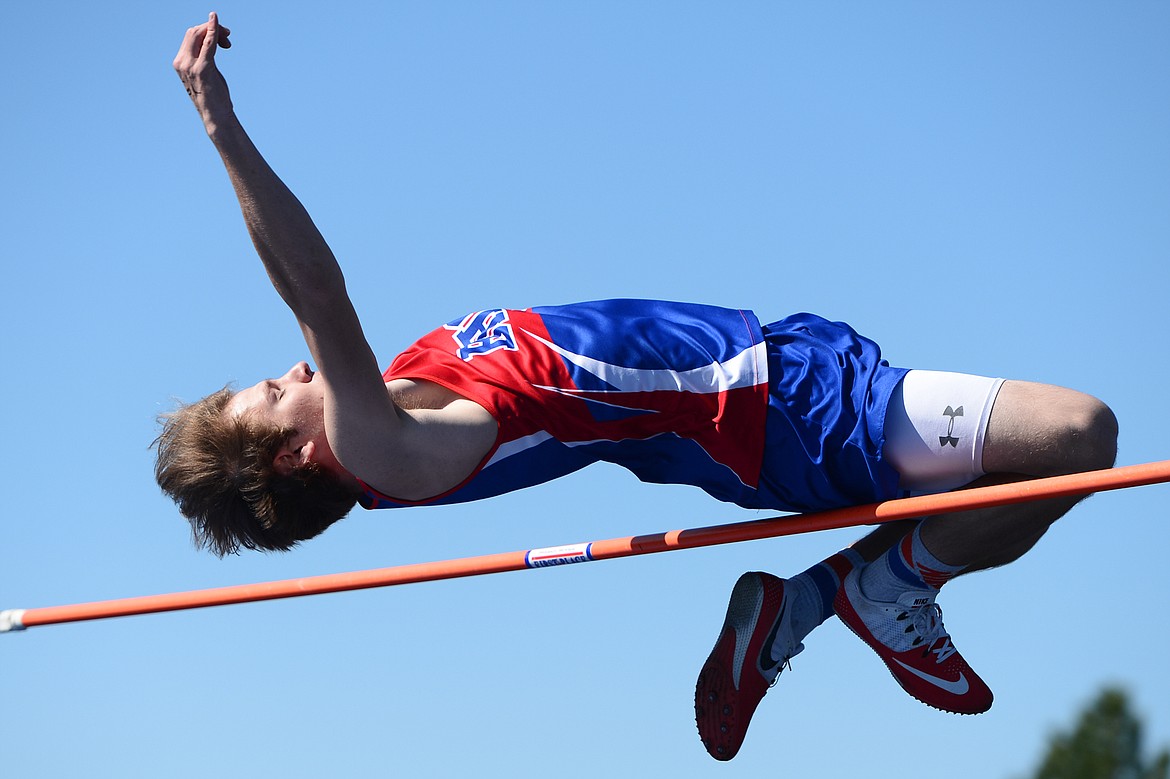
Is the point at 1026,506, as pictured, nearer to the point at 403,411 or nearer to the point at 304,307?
the point at 403,411

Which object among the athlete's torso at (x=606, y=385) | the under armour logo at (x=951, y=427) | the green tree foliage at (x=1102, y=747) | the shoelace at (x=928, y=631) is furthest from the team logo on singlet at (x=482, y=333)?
the green tree foliage at (x=1102, y=747)

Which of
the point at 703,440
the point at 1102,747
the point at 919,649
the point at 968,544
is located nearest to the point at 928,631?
the point at 919,649

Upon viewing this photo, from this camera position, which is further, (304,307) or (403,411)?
(403,411)

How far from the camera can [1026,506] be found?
4039 mm

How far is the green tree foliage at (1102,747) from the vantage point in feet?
89.2

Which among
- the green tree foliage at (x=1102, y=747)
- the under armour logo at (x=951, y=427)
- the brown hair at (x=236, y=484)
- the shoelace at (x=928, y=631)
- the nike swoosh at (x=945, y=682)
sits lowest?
the green tree foliage at (x=1102, y=747)

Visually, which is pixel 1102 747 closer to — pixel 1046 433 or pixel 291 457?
pixel 1046 433

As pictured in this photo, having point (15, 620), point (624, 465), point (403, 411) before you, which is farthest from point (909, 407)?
point (15, 620)

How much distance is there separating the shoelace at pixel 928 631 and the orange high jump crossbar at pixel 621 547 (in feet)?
1.74

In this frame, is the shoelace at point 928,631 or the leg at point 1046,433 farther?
the shoelace at point 928,631

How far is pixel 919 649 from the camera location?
4227mm

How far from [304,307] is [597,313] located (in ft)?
3.06

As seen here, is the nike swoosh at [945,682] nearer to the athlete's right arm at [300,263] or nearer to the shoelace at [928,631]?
the shoelace at [928,631]

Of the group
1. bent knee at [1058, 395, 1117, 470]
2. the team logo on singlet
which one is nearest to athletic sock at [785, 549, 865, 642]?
bent knee at [1058, 395, 1117, 470]
